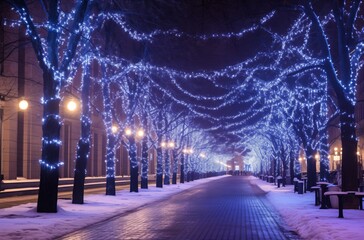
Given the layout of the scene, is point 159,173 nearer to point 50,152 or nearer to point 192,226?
point 50,152

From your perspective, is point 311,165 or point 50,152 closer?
point 50,152

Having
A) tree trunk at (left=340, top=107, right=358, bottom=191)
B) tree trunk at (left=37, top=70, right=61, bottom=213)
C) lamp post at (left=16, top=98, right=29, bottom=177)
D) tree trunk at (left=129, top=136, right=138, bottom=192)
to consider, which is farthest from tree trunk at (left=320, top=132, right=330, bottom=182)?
lamp post at (left=16, top=98, right=29, bottom=177)

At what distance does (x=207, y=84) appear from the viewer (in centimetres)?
5269

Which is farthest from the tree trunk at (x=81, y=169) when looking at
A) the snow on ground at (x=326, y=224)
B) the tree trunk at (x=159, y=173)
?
the tree trunk at (x=159, y=173)

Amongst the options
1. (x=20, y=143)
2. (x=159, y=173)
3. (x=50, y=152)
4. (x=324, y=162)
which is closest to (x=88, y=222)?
(x=50, y=152)

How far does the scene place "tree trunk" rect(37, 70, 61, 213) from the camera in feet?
67.5

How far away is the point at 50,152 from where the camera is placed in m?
20.9

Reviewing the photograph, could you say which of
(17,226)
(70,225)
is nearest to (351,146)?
(70,225)

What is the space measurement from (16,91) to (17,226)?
3293cm

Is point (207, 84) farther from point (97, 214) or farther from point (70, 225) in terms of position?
point (70, 225)

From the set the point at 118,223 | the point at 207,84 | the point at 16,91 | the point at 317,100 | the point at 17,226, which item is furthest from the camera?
the point at 207,84

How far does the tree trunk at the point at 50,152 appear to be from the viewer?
810 inches

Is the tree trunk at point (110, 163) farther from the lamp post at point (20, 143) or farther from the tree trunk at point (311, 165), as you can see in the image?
the lamp post at point (20, 143)

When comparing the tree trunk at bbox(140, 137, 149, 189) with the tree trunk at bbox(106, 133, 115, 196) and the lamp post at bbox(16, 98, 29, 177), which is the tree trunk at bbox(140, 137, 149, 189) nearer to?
the tree trunk at bbox(106, 133, 115, 196)
